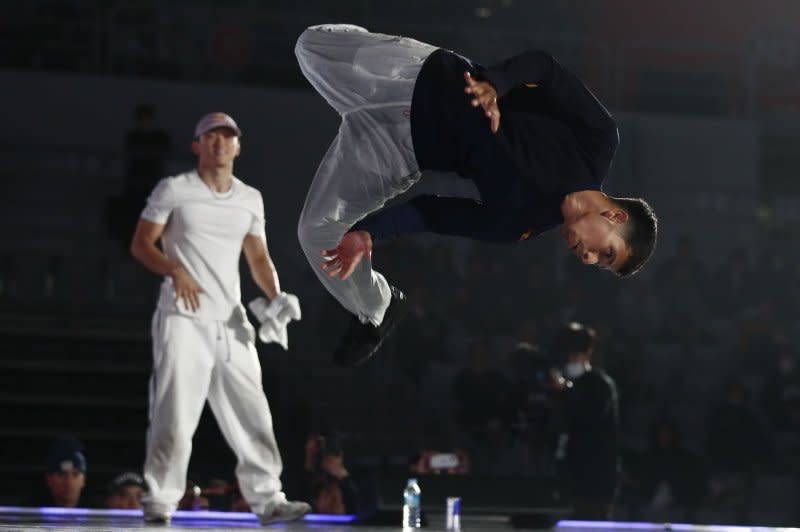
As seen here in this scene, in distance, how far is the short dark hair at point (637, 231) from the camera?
4.65m

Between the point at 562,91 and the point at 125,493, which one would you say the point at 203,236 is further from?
the point at 562,91

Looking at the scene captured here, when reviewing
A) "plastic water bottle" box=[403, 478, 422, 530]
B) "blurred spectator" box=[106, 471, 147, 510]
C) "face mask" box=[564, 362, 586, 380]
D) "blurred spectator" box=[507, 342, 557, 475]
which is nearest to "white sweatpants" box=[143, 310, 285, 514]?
"plastic water bottle" box=[403, 478, 422, 530]

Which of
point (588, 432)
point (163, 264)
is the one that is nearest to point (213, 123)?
point (163, 264)

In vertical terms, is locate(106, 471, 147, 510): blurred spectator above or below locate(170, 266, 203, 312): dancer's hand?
below

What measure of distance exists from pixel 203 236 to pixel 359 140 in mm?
1754

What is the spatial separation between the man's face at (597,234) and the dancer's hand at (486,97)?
48 centimetres

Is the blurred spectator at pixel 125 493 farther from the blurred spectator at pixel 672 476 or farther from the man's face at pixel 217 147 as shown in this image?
the blurred spectator at pixel 672 476

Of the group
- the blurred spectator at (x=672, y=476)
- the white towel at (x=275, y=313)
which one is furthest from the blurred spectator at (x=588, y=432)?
the blurred spectator at (x=672, y=476)

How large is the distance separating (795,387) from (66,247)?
6.83m

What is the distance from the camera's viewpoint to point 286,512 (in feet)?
21.5

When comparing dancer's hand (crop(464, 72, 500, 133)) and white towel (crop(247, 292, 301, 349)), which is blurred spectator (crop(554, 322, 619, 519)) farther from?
dancer's hand (crop(464, 72, 500, 133))

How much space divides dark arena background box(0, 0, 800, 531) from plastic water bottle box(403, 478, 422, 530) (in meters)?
0.60

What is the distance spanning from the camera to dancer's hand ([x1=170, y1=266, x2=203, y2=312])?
6516 millimetres

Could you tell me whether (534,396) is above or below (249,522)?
above
